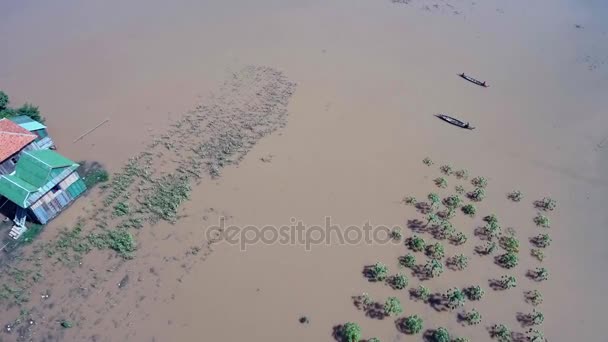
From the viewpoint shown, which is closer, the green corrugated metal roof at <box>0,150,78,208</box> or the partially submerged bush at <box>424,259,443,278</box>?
the partially submerged bush at <box>424,259,443,278</box>

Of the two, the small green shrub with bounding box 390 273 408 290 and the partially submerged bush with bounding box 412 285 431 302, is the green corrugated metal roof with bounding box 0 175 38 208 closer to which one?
the small green shrub with bounding box 390 273 408 290

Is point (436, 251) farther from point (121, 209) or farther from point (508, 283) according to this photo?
point (121, 209)

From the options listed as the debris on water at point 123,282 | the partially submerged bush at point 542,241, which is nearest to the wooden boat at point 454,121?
the partially submerged bush at point 542,241

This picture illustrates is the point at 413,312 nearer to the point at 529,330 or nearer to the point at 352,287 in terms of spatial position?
the point at 352,287

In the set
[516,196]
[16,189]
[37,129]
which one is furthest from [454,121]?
[16,189]

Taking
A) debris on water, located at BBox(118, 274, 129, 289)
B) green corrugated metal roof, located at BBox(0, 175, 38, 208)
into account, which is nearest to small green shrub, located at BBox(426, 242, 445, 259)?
debris on water, located at BBox(118, 274, 129, 289)

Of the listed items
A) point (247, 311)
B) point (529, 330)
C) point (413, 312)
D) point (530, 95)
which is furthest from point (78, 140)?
point (530, 95)
